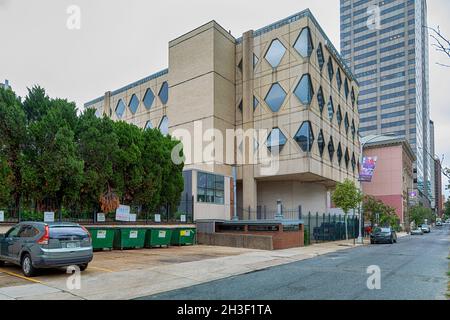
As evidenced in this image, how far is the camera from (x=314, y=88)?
37000 mm

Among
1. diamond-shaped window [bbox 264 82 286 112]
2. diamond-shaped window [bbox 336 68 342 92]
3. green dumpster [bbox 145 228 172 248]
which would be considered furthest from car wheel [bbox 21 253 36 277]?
diamond-shaped window [bbox 336 68 342 92]

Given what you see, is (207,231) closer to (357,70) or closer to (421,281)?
(421,281)

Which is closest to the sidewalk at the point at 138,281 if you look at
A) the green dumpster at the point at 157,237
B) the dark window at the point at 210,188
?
the green dumpster at the point at 157,237

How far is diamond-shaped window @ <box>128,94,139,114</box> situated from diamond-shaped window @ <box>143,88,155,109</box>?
1.99 m

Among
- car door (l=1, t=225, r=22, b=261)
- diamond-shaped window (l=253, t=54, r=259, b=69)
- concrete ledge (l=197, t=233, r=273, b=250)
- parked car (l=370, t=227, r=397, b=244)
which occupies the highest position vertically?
diamond-shaped window (l=253, t=54, r=259, b=69)

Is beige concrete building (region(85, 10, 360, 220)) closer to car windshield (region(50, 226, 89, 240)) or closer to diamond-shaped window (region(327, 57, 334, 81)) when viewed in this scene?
diamond-shaped window (region(327, 57, 334, 81))

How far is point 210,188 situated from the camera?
29375 millimetres

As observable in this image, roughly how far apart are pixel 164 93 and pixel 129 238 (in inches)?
1131

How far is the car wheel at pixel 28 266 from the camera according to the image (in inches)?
415

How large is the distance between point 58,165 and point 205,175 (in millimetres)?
13603

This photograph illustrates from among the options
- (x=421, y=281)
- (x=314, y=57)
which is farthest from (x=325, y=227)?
(x=421, y=281)

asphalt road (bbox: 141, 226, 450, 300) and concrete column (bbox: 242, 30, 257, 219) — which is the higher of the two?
concrete column (bbox: 242, 30, 257, 219)

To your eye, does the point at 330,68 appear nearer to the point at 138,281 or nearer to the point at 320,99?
the point at 320,99

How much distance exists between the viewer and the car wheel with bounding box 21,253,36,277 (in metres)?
10.5
